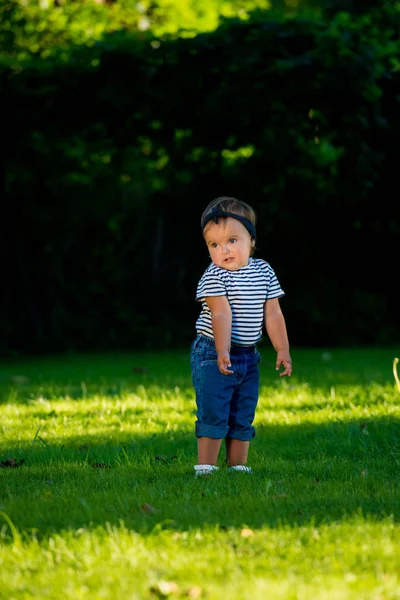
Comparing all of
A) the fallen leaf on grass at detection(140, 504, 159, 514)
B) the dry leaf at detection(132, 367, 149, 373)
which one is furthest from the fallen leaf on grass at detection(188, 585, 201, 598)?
the dry leaf at detection(132, 367, 149, 373)

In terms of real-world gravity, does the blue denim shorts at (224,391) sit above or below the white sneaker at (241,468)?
above

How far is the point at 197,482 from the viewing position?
4.16m

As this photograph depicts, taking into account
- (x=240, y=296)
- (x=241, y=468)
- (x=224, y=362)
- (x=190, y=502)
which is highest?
(x=240, y=296)

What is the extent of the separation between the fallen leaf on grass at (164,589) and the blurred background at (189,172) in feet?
25.8

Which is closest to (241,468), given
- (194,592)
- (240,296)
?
(240,296)

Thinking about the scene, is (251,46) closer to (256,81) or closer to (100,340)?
(256,81)

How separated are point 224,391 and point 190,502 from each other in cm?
89

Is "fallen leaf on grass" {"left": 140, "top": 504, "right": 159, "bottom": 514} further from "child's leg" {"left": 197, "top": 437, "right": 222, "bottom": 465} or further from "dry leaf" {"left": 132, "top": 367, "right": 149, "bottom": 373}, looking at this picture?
"dry leaf" {"left": 132, "top": 367, "right": 149, "bottom": 373}

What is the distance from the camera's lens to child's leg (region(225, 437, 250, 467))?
466cm

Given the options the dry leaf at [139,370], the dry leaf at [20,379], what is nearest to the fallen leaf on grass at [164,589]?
the dry leaf at [20,379]

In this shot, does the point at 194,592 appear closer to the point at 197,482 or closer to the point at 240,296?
the point at 197,482

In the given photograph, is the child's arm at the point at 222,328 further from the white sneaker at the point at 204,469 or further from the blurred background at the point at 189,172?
the blurred background at the point at 189,172

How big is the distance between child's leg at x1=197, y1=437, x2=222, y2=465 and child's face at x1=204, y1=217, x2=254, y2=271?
86 cm

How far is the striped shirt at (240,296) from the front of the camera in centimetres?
452
